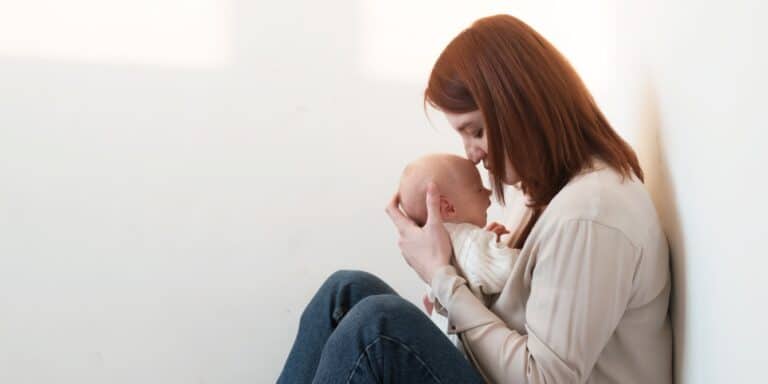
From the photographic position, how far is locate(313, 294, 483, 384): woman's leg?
1068 mm

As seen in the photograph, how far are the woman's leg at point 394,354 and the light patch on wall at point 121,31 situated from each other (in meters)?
0.92

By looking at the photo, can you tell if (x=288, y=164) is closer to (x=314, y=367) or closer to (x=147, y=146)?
(x=147, y=146)

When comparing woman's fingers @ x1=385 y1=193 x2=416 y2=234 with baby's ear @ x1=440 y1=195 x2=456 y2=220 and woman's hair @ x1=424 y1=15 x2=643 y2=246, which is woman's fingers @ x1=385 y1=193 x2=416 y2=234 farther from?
woman's hair @ x1=424 y1=15 x2=643 y2=246

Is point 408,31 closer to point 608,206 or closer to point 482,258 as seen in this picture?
point 482,258

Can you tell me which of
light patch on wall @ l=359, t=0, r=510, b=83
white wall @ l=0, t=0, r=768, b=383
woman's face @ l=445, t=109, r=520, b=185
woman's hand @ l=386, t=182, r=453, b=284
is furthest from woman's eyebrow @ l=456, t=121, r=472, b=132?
light patch on wall @ l=359, t=0, r=510, b=83

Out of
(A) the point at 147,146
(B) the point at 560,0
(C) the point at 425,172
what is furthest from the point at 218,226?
(B) the point at 560,0

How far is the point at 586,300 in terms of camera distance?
3.34 ft

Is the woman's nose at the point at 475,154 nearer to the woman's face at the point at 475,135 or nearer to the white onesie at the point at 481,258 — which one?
the woman's face at the point at 475,135

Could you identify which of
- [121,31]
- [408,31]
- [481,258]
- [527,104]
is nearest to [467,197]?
[481,258]

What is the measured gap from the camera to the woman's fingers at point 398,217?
51.9 inches

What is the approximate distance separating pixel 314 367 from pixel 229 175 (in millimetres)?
619

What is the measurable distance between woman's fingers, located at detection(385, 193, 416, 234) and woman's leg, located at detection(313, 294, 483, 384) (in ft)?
0.74

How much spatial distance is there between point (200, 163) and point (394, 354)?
911mm

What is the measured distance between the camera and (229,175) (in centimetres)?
186
